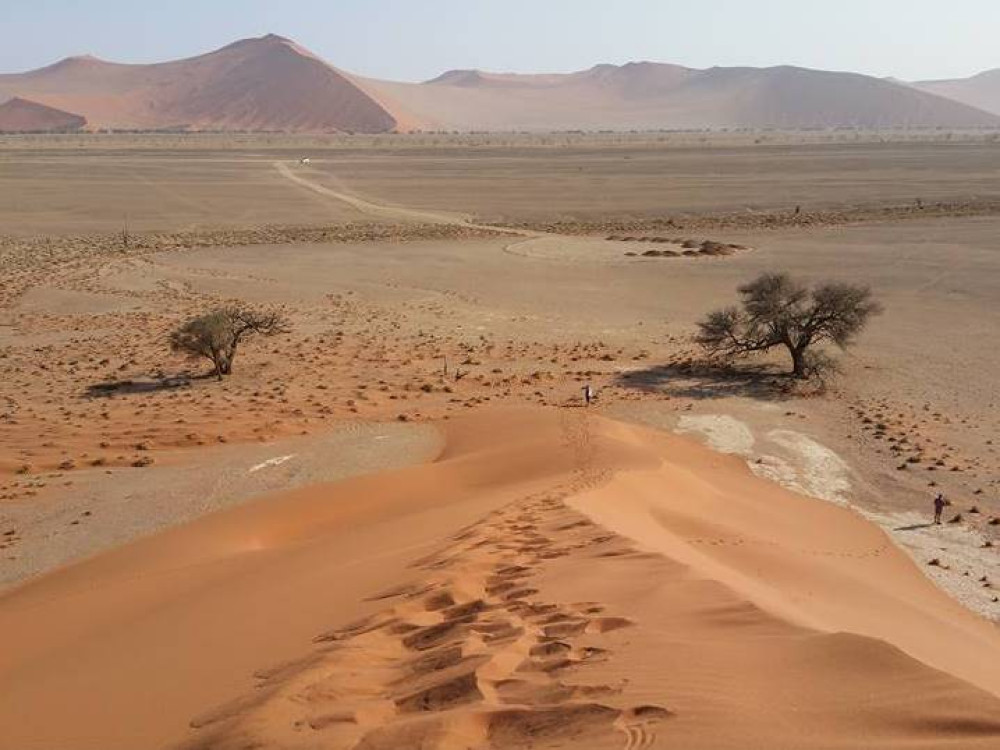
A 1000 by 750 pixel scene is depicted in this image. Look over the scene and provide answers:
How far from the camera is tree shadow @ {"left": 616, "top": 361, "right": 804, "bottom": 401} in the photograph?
21812mm

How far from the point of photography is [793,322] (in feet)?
78.2

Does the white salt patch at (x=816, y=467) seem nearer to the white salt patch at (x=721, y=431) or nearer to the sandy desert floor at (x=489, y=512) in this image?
the sandy desert floor at (x=489, y=512)

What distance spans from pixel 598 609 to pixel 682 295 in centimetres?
2935

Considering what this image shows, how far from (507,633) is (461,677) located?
83 cm

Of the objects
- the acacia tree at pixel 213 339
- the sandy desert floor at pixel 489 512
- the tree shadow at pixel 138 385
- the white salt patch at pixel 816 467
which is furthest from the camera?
the acacia tree at pixel 213 339

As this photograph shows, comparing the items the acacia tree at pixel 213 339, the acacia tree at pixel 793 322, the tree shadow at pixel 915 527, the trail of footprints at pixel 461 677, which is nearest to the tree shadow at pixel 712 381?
the acacia tree at pixel 793 322

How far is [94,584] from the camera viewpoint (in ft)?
35.7

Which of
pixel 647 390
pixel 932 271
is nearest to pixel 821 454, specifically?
pixel 647 390

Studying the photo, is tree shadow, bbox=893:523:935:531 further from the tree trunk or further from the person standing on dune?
the tree trunk

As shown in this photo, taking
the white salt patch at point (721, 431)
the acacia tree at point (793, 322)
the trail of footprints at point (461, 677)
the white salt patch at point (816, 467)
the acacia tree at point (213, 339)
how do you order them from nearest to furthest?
the trail of footprints at point (461, 677) → the white salt patch at point (816, 467) → the white salt patch at point (721, 431) → the acacia tree at point (213, 339) → the acacia tree at point (793, 322)

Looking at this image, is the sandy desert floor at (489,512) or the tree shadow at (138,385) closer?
the sandy desert floor at (489,512)

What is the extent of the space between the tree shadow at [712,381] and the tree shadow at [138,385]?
10.2 m

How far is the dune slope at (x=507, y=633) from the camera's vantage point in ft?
17.7

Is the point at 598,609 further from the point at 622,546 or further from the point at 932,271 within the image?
the point at 932,271
